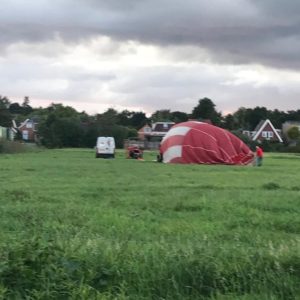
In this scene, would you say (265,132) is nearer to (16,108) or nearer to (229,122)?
(229,122)

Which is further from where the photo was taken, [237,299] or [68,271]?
[68,271]

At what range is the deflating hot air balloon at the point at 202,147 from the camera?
41.1m

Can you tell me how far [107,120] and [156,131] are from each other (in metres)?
25.0

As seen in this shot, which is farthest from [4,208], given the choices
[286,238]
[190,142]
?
[190,142]

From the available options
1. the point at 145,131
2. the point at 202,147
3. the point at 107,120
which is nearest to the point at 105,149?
the point at 202,147

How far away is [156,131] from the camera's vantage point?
134 m

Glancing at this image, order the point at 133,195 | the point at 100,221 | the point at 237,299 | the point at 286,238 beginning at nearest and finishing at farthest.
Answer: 1. the point at 237,299
2. the point at 286,238
3. the point at 100,221
4. the point at 133,195

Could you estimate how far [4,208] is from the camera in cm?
1267

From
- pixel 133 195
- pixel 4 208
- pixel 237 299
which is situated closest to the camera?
pixel 237 299

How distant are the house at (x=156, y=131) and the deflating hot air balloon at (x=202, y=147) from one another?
83381 mm

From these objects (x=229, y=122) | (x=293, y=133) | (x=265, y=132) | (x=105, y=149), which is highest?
(x=229, y=122)

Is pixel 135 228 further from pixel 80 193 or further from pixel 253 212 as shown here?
pixel 80 193

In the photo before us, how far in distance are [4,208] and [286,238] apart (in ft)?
20.0

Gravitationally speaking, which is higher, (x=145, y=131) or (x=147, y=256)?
(x=145, y=131)
